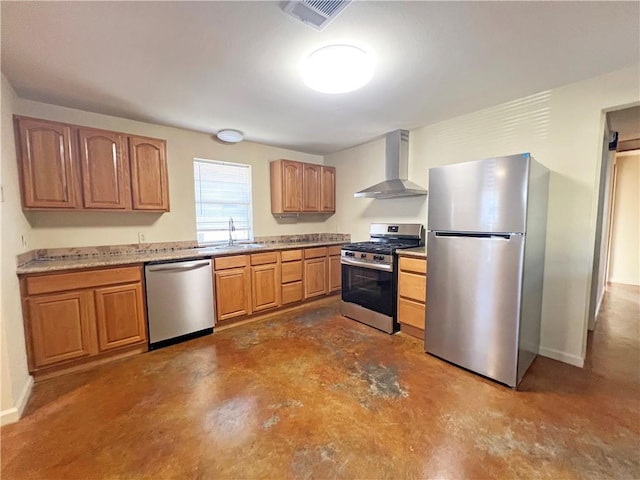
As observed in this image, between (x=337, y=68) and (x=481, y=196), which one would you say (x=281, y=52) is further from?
(x=481, y=196)

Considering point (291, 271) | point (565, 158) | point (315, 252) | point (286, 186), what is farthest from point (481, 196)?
point (286, 186)

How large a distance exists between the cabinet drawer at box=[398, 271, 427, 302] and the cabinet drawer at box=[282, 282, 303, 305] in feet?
5.04

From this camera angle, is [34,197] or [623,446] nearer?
[623,446]

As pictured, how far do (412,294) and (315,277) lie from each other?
1.63 m

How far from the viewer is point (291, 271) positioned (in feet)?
12.8

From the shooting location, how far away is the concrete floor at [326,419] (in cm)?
148

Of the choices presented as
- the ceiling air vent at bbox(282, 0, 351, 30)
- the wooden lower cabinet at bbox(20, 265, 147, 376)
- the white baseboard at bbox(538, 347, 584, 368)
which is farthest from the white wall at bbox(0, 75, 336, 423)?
the white baseboard at bbox(538, 347, 584, 368)

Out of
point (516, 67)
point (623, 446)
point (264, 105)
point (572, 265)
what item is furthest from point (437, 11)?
point (623, 446)

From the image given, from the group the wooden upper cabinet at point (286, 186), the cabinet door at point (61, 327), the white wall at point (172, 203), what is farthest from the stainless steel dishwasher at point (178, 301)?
the wooden upper cabinet at point (286, 186)

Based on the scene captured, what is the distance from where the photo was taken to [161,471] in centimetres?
145

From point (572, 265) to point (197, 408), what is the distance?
3.36 metres

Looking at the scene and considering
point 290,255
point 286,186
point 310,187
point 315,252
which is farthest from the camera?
point 310,187

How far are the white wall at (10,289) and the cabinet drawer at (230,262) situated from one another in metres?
1.59

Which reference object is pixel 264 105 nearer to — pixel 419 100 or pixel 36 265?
pixel 419 100
